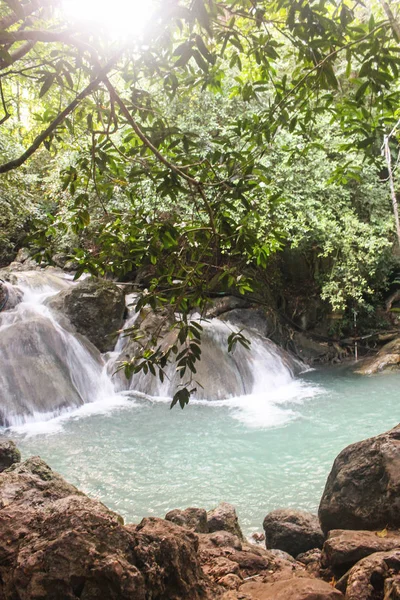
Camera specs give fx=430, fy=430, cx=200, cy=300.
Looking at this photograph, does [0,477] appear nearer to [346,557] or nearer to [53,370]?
[346,557]

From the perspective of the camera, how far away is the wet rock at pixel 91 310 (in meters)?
10.9

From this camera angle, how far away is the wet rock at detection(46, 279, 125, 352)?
10930 mm

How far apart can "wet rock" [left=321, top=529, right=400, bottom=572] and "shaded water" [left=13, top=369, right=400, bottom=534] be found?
6.66ft

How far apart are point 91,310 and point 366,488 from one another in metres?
8.83

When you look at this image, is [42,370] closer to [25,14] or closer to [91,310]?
[91,310]

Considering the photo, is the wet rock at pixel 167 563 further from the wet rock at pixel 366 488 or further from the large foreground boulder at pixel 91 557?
the wet rock at pixel 366 488

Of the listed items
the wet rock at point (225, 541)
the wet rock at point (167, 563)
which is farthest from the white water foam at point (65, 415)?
the wet rock at point (167, 563)

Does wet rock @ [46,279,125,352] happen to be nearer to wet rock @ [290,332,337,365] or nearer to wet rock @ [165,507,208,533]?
wet rock @ [290,332,337,365]

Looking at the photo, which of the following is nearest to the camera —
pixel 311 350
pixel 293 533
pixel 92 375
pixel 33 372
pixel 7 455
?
pixel 293 533

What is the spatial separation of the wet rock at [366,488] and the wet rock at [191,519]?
0.96 meters

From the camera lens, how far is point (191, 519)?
11.4ft

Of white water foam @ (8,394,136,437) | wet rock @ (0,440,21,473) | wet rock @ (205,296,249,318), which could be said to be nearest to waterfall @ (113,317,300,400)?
white water foam @ (8,394,136,437)

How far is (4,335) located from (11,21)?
8703 mm

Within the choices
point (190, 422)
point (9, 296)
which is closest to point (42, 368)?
point (9, 296)
